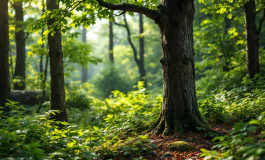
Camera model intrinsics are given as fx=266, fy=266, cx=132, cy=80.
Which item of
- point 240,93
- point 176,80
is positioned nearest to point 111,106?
point 240,93

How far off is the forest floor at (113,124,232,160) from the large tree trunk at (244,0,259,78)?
4394mm

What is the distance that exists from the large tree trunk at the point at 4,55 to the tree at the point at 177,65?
468 centimetres

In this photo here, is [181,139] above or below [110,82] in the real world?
below

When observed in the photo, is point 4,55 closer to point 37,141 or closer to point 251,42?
point 37,141

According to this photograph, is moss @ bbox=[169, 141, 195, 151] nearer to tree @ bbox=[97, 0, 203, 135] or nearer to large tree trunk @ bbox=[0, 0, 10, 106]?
tree @ bbox=[97, 0, 203, 135]

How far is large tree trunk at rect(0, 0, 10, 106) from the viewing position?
8742 mm

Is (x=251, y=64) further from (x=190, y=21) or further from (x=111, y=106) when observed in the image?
(x=111, y=106)

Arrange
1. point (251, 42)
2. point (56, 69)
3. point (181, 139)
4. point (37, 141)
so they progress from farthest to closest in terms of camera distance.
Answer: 1. point (251, 42)
2. point (56, 69)
3. point (181, 139)
4. point (37, 141)

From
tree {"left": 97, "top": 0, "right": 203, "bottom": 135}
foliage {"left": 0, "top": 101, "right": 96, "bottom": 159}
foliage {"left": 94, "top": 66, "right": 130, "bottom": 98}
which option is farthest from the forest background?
foliage {"left": 94, "top": 66, "right": 130, "bottom": 98}

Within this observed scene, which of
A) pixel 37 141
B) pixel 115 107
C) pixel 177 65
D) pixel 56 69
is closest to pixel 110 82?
pixel 115 107

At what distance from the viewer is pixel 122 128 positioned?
634 cm

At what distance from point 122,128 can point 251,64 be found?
606 cm

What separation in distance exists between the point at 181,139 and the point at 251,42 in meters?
6.04

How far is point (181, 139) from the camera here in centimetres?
561
